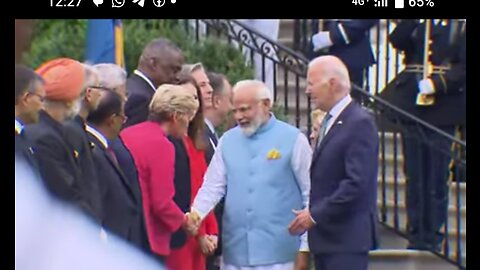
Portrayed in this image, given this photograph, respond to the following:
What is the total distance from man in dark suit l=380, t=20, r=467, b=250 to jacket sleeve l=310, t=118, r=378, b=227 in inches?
127

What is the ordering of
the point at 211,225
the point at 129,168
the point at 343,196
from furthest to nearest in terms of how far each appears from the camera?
1. the point at 211,225
2. the point at 343,196
3. the point at 129,168

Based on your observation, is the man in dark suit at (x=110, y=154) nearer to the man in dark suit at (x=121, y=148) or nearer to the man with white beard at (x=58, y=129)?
the man in dark suit at (x=121, y=148)

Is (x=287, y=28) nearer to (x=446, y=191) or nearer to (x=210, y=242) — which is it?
(x=446, y=191)

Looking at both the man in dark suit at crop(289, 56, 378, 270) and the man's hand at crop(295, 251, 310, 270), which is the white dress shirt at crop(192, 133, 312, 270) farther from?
the man in dark suit at crop(289, 56, 378, 270)

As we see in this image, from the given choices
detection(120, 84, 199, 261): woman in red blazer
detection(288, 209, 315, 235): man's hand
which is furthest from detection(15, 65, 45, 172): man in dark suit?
detection(288, 209, 315, 235): man's hand

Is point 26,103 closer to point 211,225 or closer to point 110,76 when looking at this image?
point 110,76

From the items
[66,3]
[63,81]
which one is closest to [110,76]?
[66,3]

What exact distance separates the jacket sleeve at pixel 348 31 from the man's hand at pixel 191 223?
4052 millimetres

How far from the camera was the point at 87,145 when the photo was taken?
148 inches

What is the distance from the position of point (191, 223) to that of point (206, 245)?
0.76ft

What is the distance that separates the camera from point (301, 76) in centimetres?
993

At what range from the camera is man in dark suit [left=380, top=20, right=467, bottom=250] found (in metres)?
9.35

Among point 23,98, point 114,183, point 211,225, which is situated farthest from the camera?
point 211,225
